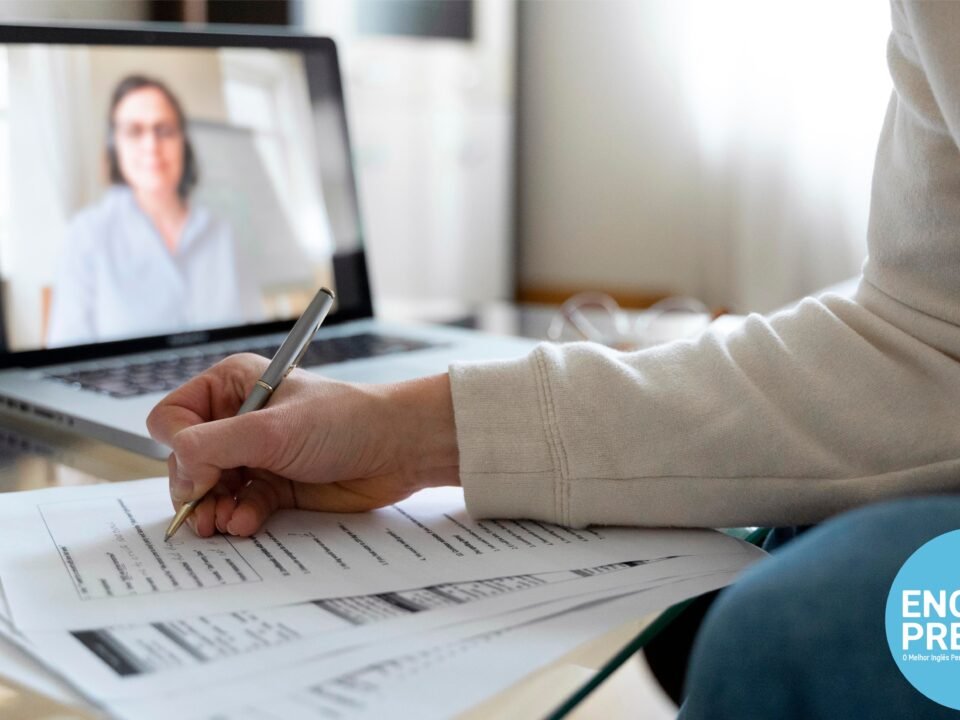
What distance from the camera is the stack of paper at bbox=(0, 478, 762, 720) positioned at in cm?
37

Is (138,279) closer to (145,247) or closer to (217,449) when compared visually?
(145,247)

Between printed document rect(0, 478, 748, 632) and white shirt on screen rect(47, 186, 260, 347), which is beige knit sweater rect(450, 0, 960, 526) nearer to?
printed document rect(0, 478, 748, 632)

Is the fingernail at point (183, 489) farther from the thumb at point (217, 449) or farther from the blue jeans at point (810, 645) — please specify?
the blue jeans at point (810, 645)

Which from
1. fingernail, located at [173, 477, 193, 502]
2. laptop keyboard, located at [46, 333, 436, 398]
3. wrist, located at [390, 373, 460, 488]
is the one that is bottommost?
laptop keyboard, located at [46, 333, 436, 398]

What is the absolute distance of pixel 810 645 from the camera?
1.24 ft

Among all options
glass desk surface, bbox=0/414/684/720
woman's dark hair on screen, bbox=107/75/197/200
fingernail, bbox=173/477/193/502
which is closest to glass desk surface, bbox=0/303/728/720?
glass desk surface, bbox=0/414/684/720

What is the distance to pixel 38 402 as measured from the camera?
0.76m

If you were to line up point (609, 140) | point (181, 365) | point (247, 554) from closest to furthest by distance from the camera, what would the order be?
point (247, 554) → point (181, 365) → point (609, 140)

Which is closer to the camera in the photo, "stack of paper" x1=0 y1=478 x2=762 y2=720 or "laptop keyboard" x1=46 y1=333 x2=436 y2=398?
"stack of paper" x1=0 y1=478 x2=762 y2=720

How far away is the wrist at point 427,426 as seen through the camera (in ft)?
1.87

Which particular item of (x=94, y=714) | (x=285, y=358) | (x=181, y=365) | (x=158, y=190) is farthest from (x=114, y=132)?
(x=94, y=714)

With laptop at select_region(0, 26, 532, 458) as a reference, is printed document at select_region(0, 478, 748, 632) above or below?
below

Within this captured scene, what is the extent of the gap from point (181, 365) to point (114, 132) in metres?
0.21

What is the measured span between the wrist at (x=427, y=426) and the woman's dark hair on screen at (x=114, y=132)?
0.47 m
